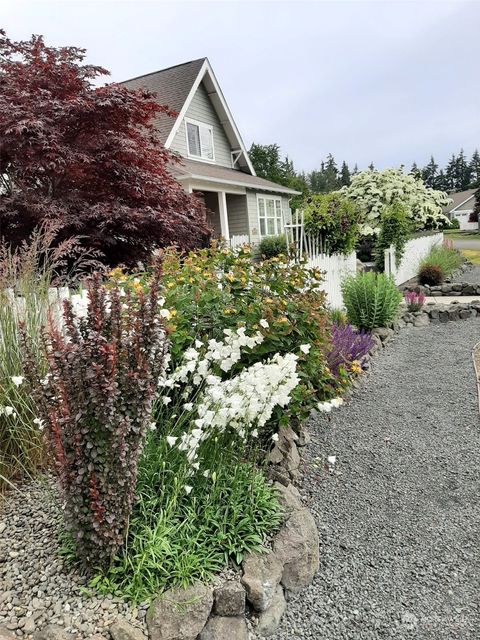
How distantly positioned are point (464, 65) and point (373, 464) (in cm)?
1049

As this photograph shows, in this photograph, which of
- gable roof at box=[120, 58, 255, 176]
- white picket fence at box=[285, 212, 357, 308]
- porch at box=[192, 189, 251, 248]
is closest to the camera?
white picket fence at box=[285, 212, 357, 308]

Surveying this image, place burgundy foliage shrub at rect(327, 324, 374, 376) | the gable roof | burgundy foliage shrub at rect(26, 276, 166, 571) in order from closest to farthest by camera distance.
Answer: burgundy foliage shrub at rect(26, 276, 166, 571) → burgundy foliage shrub at rect(327, 324, 374, 376) → the gable roof

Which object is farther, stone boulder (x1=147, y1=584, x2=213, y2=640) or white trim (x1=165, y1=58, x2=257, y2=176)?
white trim (x1=165, y1=58, x2=257, y2=176)

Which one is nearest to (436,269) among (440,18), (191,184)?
(440,18)

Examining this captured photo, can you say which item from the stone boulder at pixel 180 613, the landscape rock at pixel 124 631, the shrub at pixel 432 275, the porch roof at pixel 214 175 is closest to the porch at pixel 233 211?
the porch roof at pixel 214 175

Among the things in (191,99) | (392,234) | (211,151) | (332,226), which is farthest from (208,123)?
(332,226)

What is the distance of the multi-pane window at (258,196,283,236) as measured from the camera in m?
18.0

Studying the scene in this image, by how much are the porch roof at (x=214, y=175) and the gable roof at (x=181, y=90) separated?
1082 mm

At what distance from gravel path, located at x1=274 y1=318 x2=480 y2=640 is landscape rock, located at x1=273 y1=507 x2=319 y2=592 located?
72 mm

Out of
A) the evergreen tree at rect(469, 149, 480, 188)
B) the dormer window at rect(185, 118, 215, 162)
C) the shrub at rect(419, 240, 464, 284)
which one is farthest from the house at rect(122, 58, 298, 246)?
the evergreen tree at rect(469, 149, 480, 188)

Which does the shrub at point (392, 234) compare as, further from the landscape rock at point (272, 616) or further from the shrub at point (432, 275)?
the landscape rock at point (272, 616)

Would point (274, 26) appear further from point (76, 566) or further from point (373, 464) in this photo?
point (76, 566)

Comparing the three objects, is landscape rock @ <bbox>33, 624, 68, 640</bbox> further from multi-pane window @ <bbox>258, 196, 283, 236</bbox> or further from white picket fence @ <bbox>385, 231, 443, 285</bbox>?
multi-pane window @ <bbox>258, 196, 283, 236</bbox>

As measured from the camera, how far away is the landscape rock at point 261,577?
6.39 ft
